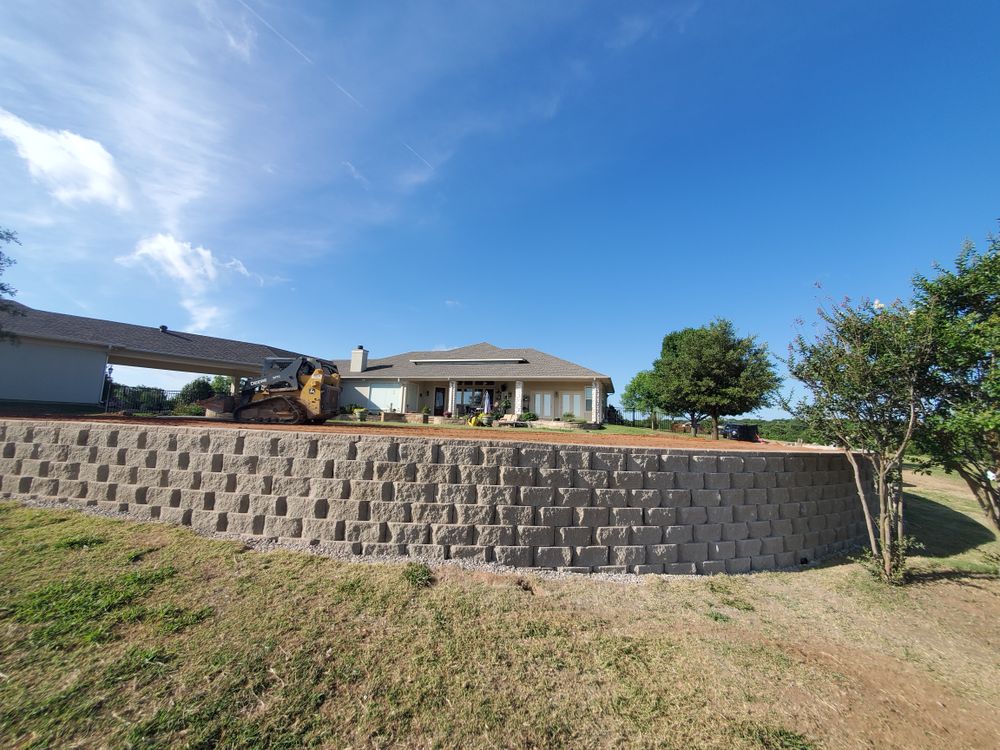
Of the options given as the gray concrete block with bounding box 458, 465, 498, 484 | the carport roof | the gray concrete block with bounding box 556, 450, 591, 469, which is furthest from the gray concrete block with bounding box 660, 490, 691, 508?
the carport roof

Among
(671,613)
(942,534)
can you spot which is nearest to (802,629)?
(671,613)

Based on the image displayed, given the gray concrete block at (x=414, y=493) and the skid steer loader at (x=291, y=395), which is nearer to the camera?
the gray concrete block at (x=414, y=493)

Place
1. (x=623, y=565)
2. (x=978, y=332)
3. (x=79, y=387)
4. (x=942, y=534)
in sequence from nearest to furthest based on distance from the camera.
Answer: (x=623, y=565) < (x=978, y=332) < (x=942, y=534) < (x=79, y=387)

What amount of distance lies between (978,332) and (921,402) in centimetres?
122

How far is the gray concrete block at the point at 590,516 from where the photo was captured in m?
5.13

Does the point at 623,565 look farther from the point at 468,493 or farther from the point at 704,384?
the point at 704,384

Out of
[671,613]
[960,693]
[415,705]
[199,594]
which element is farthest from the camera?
[671,613]

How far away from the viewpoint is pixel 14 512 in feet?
18.9

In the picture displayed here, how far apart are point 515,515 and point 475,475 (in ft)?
2.38

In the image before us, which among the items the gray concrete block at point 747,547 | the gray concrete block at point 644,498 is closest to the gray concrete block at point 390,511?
the gray concrete block at point 644,498

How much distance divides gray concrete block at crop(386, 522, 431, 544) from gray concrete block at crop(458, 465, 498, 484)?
74 cm

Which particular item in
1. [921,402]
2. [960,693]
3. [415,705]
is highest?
[921,402]

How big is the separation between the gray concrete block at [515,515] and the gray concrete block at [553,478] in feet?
1.21

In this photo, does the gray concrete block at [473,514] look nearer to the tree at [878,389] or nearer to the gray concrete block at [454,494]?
the gray concrete block at [454,494]
